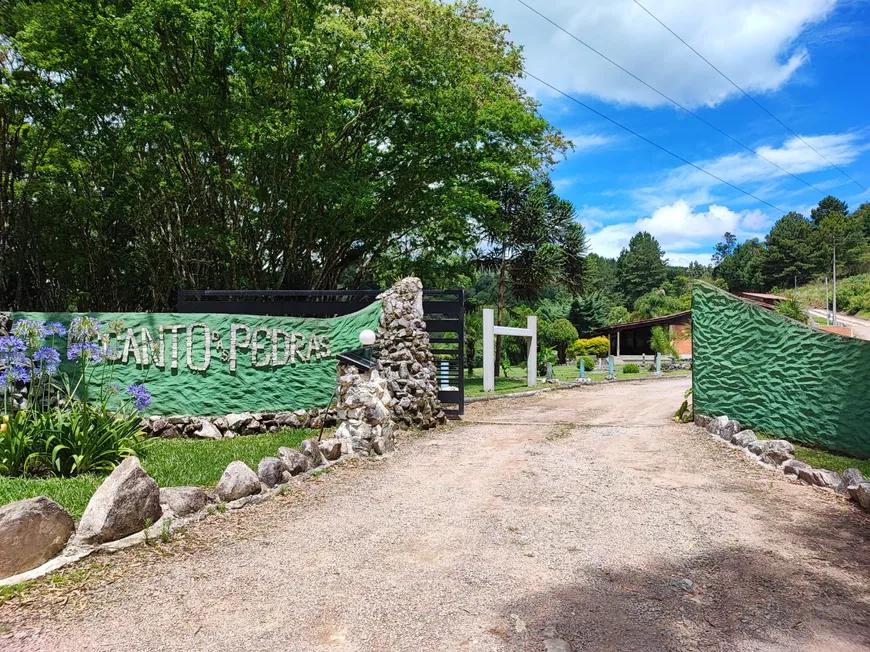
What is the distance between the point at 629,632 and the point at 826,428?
600cm

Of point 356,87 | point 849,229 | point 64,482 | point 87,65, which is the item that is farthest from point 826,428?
point 849,229

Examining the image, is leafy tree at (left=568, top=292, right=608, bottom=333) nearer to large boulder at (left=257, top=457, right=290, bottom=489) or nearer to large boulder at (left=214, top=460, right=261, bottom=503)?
large boulder at (left=257, top=457, right=290, bottom=489)

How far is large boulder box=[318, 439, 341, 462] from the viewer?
638 centimetres

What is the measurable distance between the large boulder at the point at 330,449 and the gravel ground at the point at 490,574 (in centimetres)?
38

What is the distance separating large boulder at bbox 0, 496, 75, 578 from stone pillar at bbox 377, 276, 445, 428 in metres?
5.49

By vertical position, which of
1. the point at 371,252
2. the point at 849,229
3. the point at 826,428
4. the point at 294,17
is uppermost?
the point at 849,229

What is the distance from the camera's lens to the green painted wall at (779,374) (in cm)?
682

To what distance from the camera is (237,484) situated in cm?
478

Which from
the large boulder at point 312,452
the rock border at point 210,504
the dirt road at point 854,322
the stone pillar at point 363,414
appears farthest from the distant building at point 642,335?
the large boulder at point 312,452

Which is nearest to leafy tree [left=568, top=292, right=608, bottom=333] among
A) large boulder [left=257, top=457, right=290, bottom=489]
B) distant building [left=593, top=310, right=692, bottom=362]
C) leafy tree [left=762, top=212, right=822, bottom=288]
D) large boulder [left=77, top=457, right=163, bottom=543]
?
distant building [left=593, top=310, right=692, bottom=362]

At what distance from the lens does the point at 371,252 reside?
18609mm

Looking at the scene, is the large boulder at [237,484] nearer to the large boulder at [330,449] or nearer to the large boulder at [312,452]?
the large boulder at [312,452]

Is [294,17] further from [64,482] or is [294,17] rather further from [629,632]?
[629,632]

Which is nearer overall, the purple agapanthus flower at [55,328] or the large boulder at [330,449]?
the purple agapanthus flower at [55,328]
